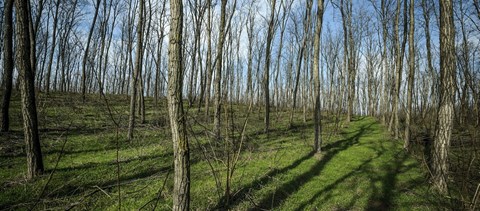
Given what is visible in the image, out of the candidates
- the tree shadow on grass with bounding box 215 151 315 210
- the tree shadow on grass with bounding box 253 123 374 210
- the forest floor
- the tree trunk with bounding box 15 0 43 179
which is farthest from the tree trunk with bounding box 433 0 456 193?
the tree trunk with bounding box 15 0 43 179

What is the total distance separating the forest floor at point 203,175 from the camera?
555 cm

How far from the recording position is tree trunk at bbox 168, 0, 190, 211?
2869 mm

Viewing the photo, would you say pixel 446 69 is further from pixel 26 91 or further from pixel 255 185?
pixel 26 91

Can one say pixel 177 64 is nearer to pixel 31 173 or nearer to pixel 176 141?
pixel 176 141

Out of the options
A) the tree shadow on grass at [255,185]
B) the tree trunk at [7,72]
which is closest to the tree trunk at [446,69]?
the tree shadow on grass at [255,185]

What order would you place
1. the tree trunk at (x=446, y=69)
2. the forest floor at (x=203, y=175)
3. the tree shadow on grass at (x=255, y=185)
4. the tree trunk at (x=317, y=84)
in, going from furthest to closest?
the tree trunk at (x=317, y=84) → the tree shadow on grass at (x=255, y=185) → the forest floor at (x=203, y=175) → the tree trunk at (x=446, y=69)

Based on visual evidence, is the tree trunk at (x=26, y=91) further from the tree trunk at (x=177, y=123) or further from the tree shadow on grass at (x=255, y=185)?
the tree trunk at (x=177, y=123)

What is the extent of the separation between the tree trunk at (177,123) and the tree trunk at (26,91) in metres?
5.33

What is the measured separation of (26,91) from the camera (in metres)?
6.14

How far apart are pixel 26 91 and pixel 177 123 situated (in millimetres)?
5451

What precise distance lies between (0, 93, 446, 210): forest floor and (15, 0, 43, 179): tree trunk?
0.39m

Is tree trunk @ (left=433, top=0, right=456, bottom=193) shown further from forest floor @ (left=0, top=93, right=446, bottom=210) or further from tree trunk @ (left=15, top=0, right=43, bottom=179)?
tree trunk @ (left=15, top=0, right=43, bottom=179)

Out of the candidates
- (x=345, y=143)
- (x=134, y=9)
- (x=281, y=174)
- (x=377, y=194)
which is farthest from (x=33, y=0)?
(x=377, y=194)

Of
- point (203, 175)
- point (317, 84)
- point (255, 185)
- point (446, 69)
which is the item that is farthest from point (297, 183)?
point (446, 69)
